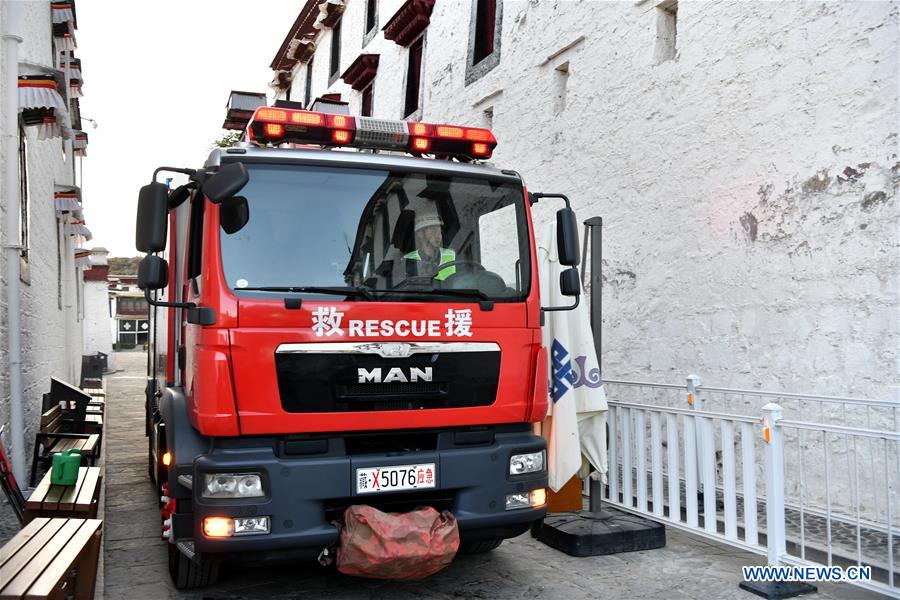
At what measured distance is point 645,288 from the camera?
836cm

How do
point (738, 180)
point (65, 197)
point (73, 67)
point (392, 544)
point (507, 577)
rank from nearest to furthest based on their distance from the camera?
point (392, 544) < point (507, 577) < point (738, 180) < point (65, 197) < point (73, 67)

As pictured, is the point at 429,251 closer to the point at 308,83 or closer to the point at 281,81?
the point at 308,83

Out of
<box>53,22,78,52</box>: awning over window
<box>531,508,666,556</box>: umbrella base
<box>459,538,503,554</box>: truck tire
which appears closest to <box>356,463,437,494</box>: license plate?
<box>459,538,503,554</box>: truck tire

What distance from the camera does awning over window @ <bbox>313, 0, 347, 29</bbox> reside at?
21.0m

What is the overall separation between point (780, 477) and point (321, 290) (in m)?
2.93

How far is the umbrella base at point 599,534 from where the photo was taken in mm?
5348

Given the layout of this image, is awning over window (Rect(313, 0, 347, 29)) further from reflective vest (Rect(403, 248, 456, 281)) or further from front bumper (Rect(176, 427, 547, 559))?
front bumper (Rect(176, 427, 547, 559))

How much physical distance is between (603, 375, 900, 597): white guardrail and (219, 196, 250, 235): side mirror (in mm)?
3271

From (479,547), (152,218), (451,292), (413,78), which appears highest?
(413,78)

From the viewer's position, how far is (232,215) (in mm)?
4184

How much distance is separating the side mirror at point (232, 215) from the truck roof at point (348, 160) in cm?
25

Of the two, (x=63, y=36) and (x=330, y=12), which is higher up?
(x=330, y=12)

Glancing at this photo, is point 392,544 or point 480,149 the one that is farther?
point 480,149

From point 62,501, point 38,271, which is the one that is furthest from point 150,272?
point 38,271
